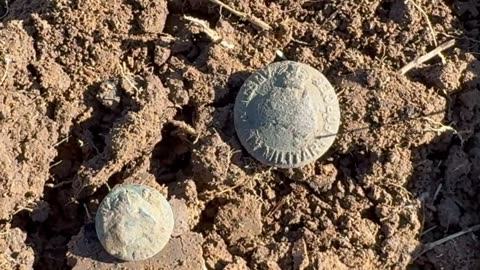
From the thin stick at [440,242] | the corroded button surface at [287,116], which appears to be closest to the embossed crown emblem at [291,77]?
the corroded button surface at [287,116]

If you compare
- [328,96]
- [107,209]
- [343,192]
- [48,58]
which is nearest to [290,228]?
[343,192]

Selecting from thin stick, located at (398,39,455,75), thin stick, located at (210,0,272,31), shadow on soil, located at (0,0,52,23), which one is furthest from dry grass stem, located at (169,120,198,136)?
thin stick, located at (398,39,455,75)

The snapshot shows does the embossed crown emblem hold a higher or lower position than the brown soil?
higher

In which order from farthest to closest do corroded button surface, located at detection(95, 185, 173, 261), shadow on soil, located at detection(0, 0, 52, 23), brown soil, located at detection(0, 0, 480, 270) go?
1. shadow on soil, located at detection(0, 0, 52, 23)
2. brown soil, located at detection(0, 0, 480, 270)
3. corroded button surface, located at detection(95, 185, 173, 261)

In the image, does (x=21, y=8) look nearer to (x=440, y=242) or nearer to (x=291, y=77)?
(x=291, y=77)

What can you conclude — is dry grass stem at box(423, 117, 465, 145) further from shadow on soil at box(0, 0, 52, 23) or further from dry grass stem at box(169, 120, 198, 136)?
shadow on soil at box(0, 0, 52, 23)

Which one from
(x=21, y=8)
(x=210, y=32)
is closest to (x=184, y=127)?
(x=210, y=32)

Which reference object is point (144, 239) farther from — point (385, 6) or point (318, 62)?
point (385, 6)

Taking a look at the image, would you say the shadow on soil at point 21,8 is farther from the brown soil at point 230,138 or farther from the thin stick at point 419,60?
the thin stick at point 419,60
